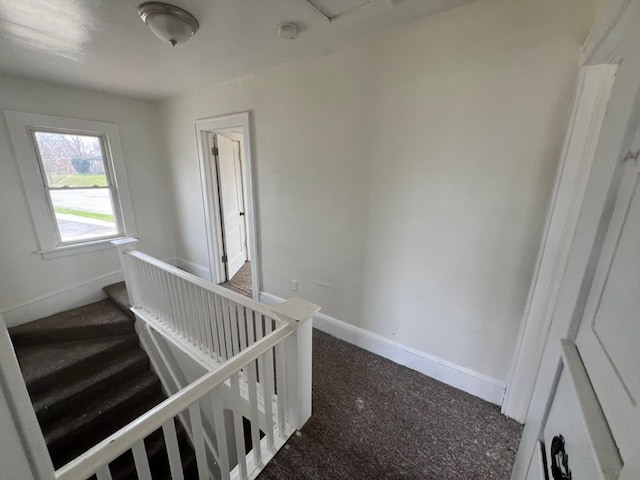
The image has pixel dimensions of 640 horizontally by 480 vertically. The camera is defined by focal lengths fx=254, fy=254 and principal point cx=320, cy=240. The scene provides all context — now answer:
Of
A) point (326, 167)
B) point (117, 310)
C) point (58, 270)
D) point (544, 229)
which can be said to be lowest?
point (117, 310)

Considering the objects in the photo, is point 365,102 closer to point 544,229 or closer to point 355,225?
point 355,225

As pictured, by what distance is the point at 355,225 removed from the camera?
2.08 meters

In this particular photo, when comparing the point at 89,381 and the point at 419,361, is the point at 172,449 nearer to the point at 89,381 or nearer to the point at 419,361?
the point at 419,361

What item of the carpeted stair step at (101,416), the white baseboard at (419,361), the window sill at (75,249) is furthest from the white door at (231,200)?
the white baseboard at (419,361)

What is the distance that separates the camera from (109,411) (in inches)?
88.8

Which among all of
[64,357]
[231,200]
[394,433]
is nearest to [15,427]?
[394,433]

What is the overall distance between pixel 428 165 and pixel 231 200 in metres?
2.83

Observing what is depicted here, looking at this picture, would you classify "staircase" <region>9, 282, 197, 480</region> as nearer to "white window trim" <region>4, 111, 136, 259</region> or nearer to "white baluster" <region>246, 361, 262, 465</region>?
"white window trim" <region>4, 111, 136, 259</region>

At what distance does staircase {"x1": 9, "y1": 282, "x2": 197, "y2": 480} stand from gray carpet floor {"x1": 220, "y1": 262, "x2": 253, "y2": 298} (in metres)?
1.14

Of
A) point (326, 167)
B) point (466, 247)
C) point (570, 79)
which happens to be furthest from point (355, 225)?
point (570, 79)

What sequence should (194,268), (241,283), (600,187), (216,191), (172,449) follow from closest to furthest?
(600,187) < (172,449) < (216,191) < (241,283) < (194,268)

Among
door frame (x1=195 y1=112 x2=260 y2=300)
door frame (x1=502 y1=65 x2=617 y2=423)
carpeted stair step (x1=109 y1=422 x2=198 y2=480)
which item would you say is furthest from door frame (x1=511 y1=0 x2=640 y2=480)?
carpeted stair step (x1=109 y1=422 x2=198 y2=480)

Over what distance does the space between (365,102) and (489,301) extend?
160 centimetres

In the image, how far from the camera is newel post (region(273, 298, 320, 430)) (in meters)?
1.34
